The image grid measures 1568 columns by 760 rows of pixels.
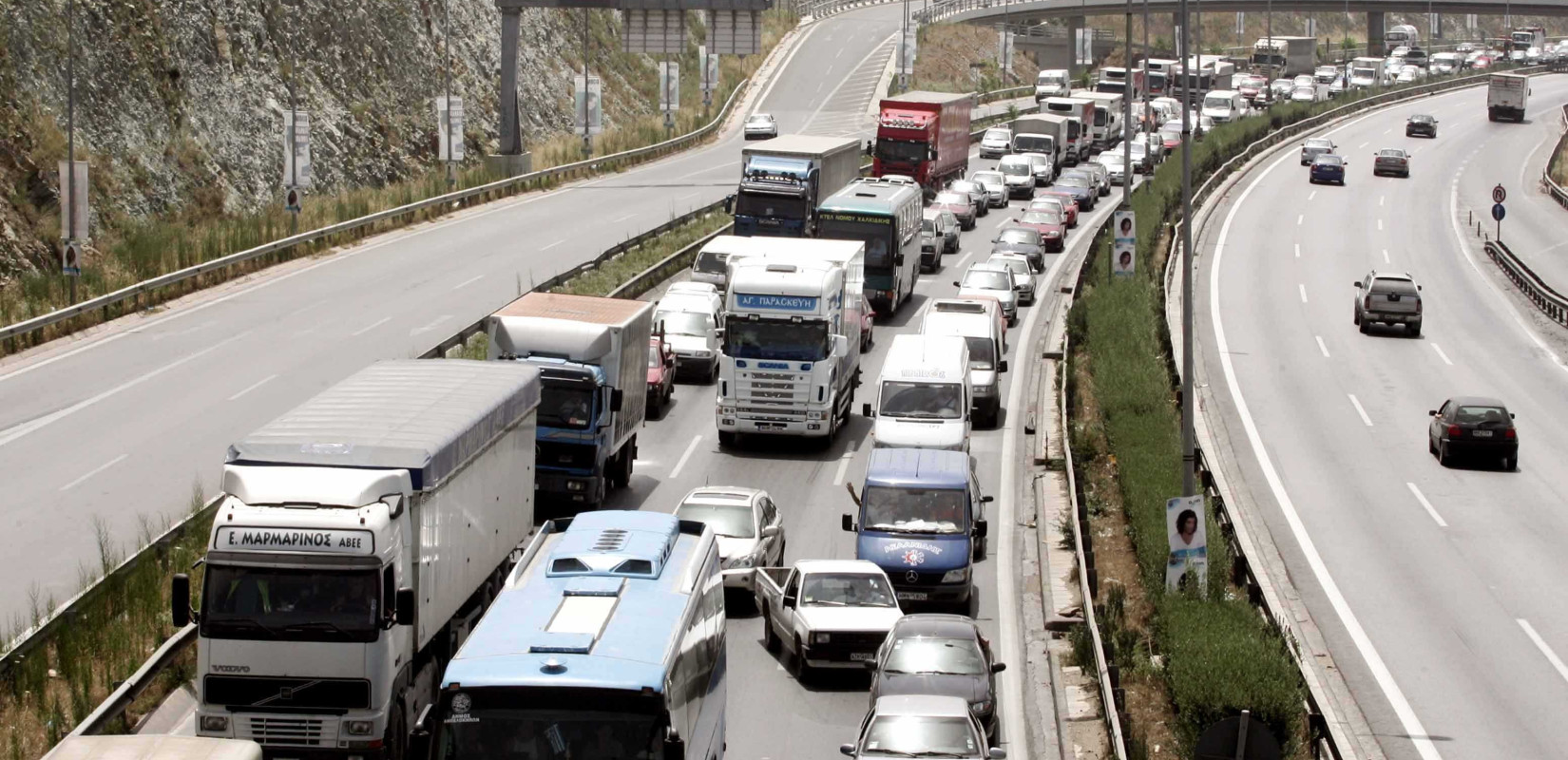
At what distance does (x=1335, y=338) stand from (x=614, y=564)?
37.0 meters

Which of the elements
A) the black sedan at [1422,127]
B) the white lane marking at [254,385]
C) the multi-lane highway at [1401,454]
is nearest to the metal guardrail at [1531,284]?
the multi-lane highway at [1401,454]

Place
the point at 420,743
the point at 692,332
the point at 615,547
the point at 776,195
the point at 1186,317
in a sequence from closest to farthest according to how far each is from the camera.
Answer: the point at 420,743 → the point at 615,547 → the point at 1186,317 → the point at 692,332 → the point at 776,195

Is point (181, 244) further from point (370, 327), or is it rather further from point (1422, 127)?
point (1422, 127)

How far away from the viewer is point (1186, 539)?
22.8m

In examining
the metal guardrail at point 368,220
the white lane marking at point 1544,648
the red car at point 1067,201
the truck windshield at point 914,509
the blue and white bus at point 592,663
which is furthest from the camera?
the red car at point 1067,201

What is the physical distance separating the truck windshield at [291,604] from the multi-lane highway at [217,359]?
631 cm

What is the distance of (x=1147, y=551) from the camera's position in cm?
2570

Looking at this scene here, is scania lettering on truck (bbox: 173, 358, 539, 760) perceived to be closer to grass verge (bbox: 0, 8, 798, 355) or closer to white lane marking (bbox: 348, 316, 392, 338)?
grass verge (bbox: 0, 8, 798, 355)

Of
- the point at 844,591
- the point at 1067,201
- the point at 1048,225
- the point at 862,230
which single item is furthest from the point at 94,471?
the point at 1067,201

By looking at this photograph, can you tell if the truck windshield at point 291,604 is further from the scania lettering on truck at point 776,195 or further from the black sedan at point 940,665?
the scania lettering on truck at point 776,195

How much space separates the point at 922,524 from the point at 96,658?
1103 centimetres

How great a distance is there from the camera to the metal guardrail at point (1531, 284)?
2116 inches

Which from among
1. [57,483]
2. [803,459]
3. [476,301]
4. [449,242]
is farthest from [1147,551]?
[449,242]

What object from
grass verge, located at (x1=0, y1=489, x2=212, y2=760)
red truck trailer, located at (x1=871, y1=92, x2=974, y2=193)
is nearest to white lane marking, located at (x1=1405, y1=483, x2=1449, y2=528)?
grass verge, located at (x1=0, y1=489, x2=212, y2=760)
